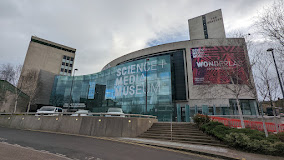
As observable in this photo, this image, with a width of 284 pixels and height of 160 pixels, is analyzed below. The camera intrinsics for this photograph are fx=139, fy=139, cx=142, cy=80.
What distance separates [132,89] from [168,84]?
7.66 meters

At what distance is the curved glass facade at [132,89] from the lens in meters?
26.2

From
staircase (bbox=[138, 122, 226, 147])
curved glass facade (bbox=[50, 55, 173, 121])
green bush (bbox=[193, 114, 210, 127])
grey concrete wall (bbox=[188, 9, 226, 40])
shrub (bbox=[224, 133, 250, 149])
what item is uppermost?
grey concrete wall (bbox=[188, 9, 226, 40])

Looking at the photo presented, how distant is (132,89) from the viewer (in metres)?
29.3

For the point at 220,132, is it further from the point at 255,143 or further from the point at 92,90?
the point at 92,90

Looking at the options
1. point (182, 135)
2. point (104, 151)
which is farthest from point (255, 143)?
point (104, 151)

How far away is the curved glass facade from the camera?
2623cm

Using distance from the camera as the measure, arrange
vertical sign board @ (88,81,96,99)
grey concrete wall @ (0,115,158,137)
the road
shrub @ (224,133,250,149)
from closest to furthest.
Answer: the road, shrub @ (224,133,250,149), grey concrete wall @ (0,115,158,137), vertical sign board @ (88,81,96,99)

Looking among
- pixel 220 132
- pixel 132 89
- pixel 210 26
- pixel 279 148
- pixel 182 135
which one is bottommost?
pixel 182 135

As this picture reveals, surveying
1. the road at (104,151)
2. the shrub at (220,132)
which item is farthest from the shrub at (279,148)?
the road at (104,151)

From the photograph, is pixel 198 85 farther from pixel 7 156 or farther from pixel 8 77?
pixel 8 77

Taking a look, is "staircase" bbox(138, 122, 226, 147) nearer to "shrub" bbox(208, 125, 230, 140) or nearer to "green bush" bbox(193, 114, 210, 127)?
"shrub" bbox(208, 125, 230, 140)

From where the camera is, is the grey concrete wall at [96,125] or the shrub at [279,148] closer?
the shrub at [279,148]

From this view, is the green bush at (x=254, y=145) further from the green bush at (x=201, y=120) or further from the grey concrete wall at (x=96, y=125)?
the grey concrete wall at (x=96, y=125)

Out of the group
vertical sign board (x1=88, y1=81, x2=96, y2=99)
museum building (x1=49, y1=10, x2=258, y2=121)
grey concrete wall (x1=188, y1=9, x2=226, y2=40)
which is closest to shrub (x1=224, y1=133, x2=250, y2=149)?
museum building (x1=49, y1=10, x2=258, y2=121)
